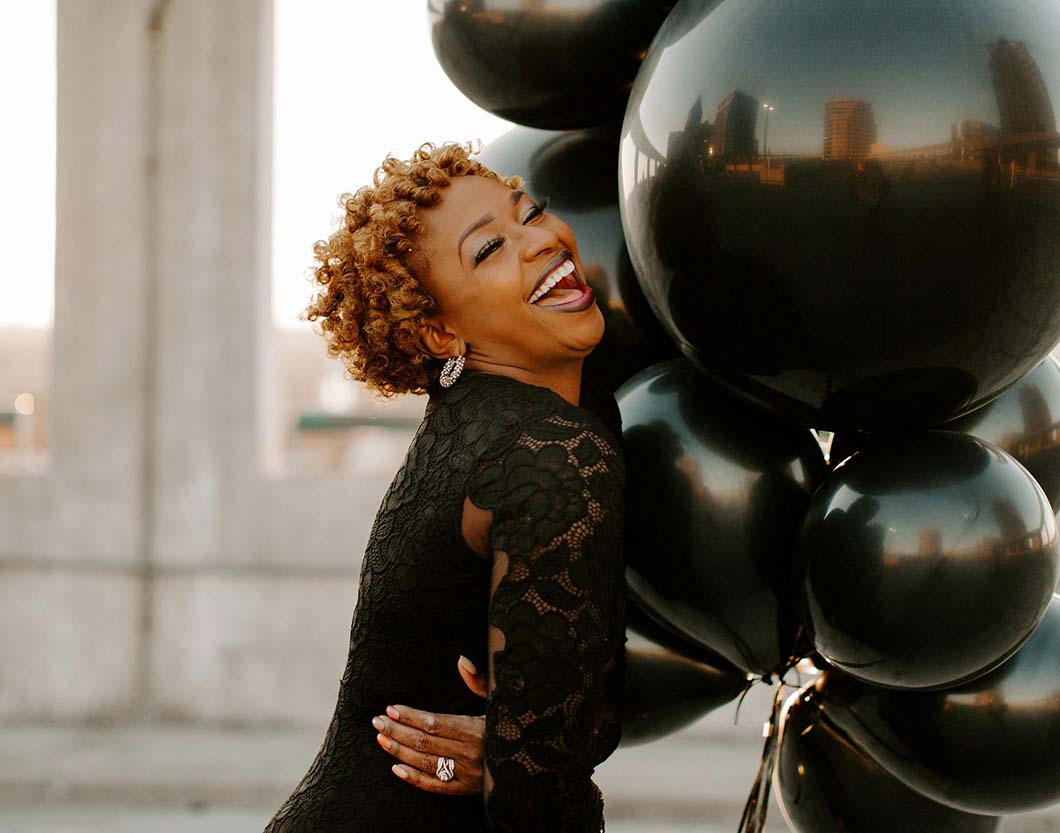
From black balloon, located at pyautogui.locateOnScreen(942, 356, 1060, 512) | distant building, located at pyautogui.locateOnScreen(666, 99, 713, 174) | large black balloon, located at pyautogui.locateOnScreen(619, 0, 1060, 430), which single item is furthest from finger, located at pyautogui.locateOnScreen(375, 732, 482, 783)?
black balloon, located at pyautogui.locateOnScreen(942, 356, 1060, 512)

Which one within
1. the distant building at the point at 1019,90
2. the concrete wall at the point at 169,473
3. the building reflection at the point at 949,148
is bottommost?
the concrete wall at the point at 169,473

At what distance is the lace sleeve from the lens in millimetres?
1130

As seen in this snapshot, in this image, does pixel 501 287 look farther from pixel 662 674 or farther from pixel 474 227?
pixel 662 674

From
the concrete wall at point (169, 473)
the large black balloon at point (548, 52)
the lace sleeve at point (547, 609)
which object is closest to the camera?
the lace sleeve at point (547, 609)

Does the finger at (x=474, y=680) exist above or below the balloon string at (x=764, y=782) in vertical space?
above

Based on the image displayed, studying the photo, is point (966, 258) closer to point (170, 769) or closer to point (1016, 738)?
point (1016, 738)

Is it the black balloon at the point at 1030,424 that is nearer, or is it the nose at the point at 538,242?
the nose at the point at 538,242

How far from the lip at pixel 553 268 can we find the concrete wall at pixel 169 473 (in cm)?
400

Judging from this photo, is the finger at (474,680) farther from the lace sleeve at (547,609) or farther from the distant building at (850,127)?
the distant building at (850,127)

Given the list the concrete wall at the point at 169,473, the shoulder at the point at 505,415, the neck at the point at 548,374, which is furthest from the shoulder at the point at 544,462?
the concrete wall at the point at 169,473

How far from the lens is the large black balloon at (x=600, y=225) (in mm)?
1652

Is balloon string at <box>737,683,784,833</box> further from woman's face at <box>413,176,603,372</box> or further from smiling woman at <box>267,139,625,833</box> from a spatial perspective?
woman's face at <box>413,176,603,372</box>

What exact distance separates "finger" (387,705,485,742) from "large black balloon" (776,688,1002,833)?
0.55 m

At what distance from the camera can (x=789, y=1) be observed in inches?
47.9
